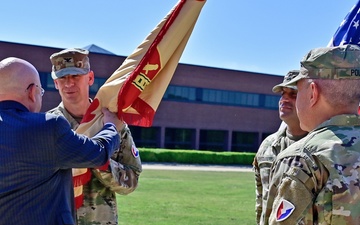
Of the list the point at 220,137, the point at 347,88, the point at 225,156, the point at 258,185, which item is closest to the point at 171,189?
the point at 258,185

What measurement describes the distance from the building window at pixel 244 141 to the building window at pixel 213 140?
1.28m

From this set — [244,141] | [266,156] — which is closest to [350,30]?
[266,156]

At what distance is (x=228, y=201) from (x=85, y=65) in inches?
387

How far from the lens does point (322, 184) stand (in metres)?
2.20

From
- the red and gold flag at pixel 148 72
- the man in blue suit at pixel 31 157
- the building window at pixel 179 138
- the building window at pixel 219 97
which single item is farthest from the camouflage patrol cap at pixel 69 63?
the building window at pixel 179 138

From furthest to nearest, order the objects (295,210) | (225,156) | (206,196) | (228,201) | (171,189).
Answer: (225,156)
(171,189)
(206,196)
(228,201)
(295,210)

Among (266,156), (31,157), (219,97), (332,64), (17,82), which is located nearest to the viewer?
(332,64)

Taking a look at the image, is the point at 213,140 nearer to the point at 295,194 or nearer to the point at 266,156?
the point at 266,156

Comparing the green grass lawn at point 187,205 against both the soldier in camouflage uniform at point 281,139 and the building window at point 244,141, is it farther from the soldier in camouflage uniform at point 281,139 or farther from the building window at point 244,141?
the building window at point 244,141

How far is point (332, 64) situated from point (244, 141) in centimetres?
4759

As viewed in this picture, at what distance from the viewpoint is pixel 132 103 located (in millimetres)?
3582

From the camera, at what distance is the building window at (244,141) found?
160 ft

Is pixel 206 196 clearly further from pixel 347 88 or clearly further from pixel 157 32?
pixel 347 88

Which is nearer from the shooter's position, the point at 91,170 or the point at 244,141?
the point at 91,170
